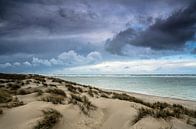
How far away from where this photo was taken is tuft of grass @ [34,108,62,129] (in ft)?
19.8

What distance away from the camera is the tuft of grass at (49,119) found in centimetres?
604

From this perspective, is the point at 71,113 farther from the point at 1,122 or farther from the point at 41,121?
the point at 1,122

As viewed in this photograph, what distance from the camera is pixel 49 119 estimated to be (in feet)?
20.7

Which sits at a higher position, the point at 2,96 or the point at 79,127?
the point at 2,96

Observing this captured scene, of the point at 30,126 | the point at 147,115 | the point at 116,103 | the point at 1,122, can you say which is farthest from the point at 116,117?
the point at 1,122

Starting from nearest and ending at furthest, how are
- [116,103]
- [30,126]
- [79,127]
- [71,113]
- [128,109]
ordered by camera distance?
[30,126], [79,127], [71,113], [128,109], [116,103]

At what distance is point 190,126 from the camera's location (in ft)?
21.3

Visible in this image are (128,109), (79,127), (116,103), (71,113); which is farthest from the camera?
(116,103)

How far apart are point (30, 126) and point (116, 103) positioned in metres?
3.97

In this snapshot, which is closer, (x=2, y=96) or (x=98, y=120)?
(x=98, y=120)

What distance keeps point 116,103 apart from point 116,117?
1690 millimetres

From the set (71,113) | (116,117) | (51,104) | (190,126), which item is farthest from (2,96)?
(190,126)

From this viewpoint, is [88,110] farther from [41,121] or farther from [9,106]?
[9,106]

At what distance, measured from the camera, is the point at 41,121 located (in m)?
6.13
